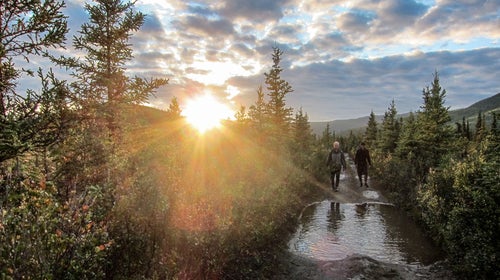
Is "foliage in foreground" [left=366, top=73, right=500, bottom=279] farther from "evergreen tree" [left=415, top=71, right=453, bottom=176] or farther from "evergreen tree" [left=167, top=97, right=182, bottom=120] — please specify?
"evergreen tree" [left=167, top=97, right=182, bottom=120]

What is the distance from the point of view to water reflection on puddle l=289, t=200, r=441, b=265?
8.74 m

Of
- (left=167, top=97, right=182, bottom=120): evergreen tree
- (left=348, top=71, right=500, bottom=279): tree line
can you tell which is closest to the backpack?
(left=348, top=71, right=500, bottom=279): tree line

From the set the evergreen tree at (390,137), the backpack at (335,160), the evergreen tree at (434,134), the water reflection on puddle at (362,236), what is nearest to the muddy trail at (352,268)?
the water reflection on puddle at (362,236)

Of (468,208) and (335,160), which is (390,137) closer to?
(335,160)

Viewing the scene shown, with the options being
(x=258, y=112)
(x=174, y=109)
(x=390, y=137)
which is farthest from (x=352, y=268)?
(x=174, y=109)

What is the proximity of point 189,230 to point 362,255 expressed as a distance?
5.01m

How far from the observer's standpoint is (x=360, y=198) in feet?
53.0

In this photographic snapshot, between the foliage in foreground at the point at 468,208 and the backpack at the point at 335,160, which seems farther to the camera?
the backpack at the point at 335,160

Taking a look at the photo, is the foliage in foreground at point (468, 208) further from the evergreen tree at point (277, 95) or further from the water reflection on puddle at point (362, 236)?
the evergreen tree at point (277, 95)

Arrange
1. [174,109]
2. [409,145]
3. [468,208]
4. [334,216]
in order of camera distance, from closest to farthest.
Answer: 1. [468,208]
2. [334,216]
3. [409,145]
4. [174,109]

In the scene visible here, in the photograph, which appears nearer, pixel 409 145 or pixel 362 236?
pixel 362 236

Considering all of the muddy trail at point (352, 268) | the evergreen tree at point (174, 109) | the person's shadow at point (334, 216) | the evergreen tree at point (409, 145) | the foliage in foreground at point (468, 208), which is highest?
the evergreen tree at point (174, 109)

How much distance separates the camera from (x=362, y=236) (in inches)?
405

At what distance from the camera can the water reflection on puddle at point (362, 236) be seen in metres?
8.74
